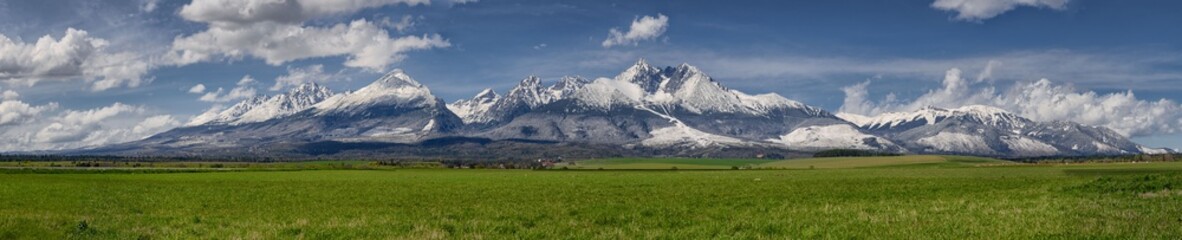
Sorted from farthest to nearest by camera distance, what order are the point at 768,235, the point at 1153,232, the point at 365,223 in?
the point at 365,223
the point at 768,235
the point at 1153,232

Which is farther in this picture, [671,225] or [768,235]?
[671,225]

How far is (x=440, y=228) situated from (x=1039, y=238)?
48.6ft

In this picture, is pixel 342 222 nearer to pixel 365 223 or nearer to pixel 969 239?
pixel 365 223

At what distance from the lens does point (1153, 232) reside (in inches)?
715

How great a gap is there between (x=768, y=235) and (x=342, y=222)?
13.4 m

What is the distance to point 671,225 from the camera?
80.3ft

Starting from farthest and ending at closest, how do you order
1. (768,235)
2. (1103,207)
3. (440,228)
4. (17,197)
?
(17,197) → (1103,207) → (440,228) → (768,235)

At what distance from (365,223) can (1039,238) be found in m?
18.2

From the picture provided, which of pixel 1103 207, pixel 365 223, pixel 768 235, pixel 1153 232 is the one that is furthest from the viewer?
pixel 1103 207

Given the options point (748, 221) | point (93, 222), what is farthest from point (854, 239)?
point (93, 222)

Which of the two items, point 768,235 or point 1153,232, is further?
point 768,235

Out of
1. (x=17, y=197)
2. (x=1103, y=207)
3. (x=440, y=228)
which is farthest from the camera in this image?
(x=17, y=197)

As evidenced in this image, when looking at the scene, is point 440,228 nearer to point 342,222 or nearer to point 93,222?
point 342,222

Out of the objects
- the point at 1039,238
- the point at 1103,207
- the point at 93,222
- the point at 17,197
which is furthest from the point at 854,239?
the point at 17,197
